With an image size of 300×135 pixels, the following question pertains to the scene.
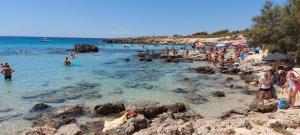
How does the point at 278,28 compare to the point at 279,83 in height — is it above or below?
above

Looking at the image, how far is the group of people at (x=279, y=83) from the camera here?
1467 centimetres

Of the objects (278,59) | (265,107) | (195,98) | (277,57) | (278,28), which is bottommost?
(195,98)

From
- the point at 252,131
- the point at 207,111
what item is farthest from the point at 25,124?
the point at 252,131

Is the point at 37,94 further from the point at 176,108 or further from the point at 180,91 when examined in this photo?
the point at 176,108

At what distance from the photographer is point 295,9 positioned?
31266 mm

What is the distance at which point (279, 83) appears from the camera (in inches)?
720

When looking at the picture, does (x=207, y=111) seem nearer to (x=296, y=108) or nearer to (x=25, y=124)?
(x=296, y=108)

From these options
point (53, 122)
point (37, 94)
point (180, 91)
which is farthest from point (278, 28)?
point (53, 122)

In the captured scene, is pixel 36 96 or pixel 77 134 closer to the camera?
pixel 77 134

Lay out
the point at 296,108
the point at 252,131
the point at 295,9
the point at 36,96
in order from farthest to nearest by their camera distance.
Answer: the point at 295,9, the point at 36,96, the point at 296,108, the point at 252,131

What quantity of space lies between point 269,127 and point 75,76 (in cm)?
2468

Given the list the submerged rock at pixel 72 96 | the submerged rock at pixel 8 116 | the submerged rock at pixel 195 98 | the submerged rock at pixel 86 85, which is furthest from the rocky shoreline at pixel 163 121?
the submerged rock at pixel 86 85

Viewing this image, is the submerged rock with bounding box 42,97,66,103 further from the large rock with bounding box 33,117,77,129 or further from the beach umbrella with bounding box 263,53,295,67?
the beach umbrella with bounding box 263,53,295,67

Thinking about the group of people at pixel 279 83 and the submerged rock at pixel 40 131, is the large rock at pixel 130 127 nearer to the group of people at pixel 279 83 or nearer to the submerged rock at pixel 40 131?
the submerged rock at pixel 40 131
